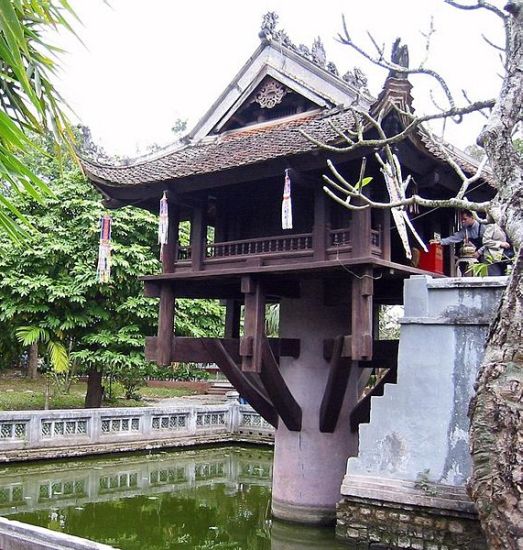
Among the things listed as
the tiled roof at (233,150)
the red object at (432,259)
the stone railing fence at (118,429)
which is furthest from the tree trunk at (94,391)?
the red object at (432,259)

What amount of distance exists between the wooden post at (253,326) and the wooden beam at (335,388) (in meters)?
0.79

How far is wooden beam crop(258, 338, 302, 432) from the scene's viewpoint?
21.8 feet

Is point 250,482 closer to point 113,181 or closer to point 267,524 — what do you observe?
point 267,524

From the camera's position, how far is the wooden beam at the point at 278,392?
664 cm

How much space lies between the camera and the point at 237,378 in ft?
23.4

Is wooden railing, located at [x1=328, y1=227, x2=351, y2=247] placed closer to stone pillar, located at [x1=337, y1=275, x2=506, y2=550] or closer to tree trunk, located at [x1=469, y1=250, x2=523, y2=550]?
stone pillar, located at [x1=337, y1=275, x2=506, y2=550]

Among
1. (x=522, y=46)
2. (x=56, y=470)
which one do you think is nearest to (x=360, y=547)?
(x=522, y=46)

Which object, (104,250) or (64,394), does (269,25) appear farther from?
(64,394)

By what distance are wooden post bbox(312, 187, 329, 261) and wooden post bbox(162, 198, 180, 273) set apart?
1.85 m

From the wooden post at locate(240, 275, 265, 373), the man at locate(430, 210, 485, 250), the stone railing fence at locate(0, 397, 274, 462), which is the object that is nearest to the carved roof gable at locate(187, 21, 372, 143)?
the man at locate(430, 210, 485, 250)

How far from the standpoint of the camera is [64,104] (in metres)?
3.25

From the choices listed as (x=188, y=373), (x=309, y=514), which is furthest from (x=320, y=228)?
(x=188, y=373)

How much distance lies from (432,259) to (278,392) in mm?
2261

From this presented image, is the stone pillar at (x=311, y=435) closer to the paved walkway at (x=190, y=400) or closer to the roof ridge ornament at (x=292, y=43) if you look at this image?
the roof ridge ornament at (x=292, y=43)
